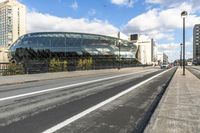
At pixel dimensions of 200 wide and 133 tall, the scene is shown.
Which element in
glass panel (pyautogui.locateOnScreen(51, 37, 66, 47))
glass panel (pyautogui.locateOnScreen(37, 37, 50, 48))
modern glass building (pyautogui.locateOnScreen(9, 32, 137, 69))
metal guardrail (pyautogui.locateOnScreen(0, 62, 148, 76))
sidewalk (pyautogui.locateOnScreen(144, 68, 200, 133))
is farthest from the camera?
glass panel (pyautogui.locateOnScreen(51, 37, 66, 47))

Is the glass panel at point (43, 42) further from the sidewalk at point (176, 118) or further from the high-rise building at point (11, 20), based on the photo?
the sidewalk at point (176, 118)

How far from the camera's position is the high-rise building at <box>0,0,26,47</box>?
160750 mm

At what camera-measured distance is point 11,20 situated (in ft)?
540

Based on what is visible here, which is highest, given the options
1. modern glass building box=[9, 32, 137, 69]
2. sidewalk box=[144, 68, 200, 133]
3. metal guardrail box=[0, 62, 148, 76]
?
modern glass building box=[9, 32, 137, 69]

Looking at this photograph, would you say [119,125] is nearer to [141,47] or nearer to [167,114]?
[167,114]

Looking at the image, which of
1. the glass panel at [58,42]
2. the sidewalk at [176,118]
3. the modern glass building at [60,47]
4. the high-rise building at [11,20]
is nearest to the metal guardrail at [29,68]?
the sidewalk at [176,118]

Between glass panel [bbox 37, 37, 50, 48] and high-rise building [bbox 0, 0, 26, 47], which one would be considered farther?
high-rise building [bbox 0, 0, 26, 47]

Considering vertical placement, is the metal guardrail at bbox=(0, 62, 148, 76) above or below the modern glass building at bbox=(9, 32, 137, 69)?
below

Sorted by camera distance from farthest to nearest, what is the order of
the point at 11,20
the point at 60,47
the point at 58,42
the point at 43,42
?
the point at 11,20 < the point at 58,42 < the point at 43,42 < the point at 60,47

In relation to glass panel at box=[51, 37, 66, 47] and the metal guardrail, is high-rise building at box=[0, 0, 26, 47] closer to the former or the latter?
glass panel at box=[51, 37, 66, 47]

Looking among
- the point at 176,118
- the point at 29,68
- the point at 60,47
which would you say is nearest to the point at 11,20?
the point at 60,47

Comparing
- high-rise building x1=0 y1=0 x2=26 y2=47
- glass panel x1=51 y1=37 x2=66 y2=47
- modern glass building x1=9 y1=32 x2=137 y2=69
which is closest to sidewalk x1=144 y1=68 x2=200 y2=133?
modern glass building x1=9 y1=32 x2=137 y2=69

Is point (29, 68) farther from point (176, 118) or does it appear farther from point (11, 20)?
point (11, 20)

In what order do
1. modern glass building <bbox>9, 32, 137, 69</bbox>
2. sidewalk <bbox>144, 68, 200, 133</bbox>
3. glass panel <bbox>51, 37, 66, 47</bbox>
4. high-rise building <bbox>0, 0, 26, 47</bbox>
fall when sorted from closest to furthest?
sidewalk <bbox>144, 68, 200, 133</bbox> → modern glass building <bbox>9, 32, 137, 69</bbox> → glass panel <bbox>51, 37, 66, 47</bbox> → high-rise building <bbox>0, 0, 26, 47</bbox>
